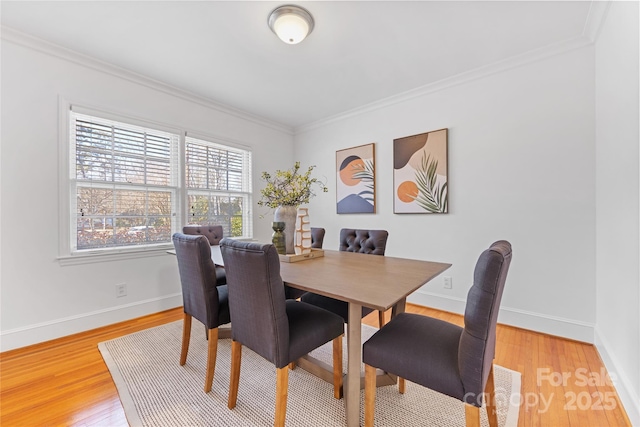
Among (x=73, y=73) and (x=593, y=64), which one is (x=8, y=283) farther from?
(x=593, y=64)

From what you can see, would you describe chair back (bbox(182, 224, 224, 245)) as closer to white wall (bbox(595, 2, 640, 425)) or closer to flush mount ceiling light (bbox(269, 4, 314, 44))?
flush mount ceiling light (bbox(269, 4, 314, 44))

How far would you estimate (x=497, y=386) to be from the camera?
68.6 inches

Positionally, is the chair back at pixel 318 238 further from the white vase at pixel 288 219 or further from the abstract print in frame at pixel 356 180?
the abstract print in frame at pixel 356 180

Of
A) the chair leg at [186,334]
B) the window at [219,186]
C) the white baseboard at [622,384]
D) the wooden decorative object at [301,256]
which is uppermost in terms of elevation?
the window at [219,186]

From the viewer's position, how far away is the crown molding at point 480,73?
7.58 feet

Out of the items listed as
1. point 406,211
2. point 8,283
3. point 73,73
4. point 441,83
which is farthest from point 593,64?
point 8,283

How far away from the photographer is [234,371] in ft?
4.99

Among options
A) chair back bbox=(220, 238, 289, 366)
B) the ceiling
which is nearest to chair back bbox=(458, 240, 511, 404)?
chair back bbox=(220, 238, 289, 366)

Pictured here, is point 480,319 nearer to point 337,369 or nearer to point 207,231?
point 337,369

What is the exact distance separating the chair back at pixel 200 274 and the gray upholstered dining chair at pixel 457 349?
99cm

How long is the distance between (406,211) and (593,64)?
6.57 feet

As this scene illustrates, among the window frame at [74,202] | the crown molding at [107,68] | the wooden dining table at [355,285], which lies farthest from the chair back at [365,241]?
the crown molding at [107,68]

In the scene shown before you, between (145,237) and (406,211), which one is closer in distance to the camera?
(145,237)

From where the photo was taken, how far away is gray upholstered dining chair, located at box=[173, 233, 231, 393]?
1.66m
